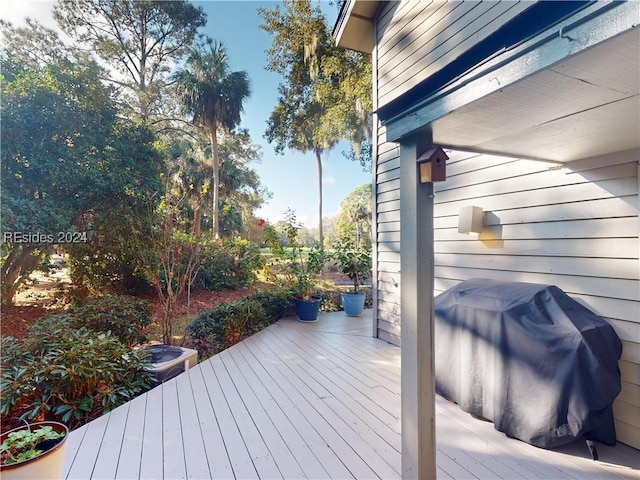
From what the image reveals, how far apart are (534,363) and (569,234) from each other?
1026 mm

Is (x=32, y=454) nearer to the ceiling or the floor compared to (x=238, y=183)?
nearer to the floor

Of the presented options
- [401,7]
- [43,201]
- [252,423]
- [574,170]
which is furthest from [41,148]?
[574,170]

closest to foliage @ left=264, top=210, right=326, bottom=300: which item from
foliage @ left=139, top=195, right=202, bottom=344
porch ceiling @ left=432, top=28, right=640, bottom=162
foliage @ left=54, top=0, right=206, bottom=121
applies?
foliage @ left=139, top=195, right=202, bottom=344

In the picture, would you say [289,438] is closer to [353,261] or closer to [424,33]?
[353,261]

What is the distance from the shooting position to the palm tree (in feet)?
36.1

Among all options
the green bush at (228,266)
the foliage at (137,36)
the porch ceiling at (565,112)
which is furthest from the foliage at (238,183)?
the porch ceiling at (565,112)

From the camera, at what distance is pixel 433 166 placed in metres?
1.37

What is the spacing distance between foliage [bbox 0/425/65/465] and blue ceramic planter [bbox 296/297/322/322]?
3917 mm

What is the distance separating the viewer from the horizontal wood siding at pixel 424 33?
8.95 ft

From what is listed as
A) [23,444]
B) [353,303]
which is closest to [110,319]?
[23,444]

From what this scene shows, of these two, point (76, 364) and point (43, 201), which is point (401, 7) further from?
point (43, 201)

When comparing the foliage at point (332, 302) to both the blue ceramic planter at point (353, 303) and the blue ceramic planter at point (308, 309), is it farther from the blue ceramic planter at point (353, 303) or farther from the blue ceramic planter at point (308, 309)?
the blue ceramic planter at point (308, 309)

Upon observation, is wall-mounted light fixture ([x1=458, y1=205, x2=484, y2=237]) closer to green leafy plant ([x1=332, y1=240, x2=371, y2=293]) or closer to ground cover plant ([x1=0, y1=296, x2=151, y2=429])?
green leafy plant ([x1=332, y1=240, x2=371, y2=293])

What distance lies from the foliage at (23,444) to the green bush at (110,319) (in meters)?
2.18
